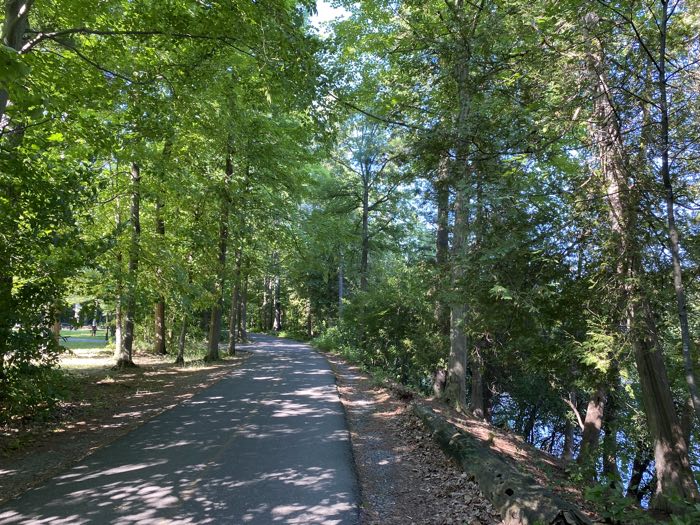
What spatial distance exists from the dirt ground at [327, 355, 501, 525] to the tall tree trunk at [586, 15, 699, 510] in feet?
8.31

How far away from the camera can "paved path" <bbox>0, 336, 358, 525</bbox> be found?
4.62m

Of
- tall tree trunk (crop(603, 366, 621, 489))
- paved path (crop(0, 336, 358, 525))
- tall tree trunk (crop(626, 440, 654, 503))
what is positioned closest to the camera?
paved path (crop(0, 336, 358, 525))

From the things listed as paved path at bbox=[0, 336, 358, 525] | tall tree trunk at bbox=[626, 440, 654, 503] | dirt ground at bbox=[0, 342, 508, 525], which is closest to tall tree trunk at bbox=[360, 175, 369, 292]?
dirt ground at bbox=[0, 342, 508, 525]

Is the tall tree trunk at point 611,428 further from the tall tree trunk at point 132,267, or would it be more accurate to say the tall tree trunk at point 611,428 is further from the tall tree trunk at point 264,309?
the tall tree trunk at point 264,309

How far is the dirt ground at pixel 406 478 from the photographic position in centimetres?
487

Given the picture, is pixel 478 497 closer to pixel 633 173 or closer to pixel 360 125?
pixel 633 173

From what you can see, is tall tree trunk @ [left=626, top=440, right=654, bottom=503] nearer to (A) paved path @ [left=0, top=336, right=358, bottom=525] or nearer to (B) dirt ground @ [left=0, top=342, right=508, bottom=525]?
(B) dirt ground @ [left=0, top=342, right=508, bottom=525]

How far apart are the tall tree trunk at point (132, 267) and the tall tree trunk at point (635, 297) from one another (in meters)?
9.59

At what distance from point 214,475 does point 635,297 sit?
578cm

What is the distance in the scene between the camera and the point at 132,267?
1320cm

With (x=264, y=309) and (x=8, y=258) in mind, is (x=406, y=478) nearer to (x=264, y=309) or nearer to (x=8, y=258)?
(x=8, y=258)

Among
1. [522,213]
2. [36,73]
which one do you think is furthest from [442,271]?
[36,73]

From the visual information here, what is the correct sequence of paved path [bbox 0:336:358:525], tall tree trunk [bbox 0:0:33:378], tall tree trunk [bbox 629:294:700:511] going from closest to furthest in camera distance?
1. paved path [bbox 0:336:358:525]
2. tall tree trunk [bbox 0:0:33:378]
3. tall tree trunk [bbox 629:294:700:511]

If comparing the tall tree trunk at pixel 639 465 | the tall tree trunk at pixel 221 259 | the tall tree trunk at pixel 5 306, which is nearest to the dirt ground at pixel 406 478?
the tall tree trunk at pixel 5 306
